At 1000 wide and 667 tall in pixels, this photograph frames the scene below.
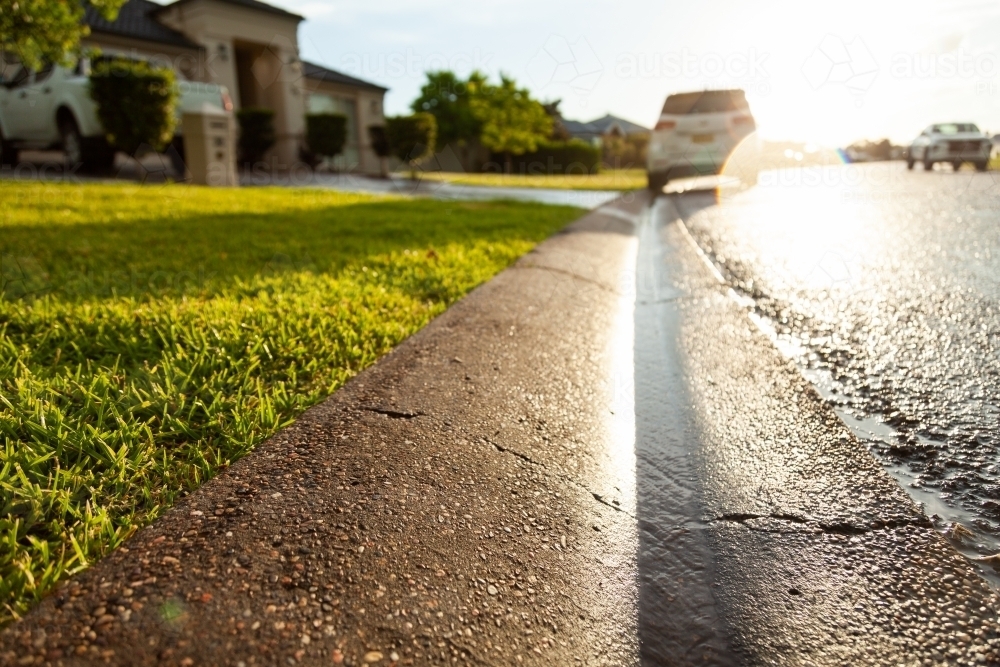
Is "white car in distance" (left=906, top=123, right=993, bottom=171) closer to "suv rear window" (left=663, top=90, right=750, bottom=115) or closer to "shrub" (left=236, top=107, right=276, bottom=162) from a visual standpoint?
"suv rear window" (left=663, top=90, right=750, bottom=115)

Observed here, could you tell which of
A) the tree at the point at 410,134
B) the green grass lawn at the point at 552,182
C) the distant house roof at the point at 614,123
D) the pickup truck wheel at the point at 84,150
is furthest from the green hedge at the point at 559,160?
the distant house roof at the point at 614,123

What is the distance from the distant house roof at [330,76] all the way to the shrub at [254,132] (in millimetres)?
5855

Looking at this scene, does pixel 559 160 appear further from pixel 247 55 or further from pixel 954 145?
pixel 954 145

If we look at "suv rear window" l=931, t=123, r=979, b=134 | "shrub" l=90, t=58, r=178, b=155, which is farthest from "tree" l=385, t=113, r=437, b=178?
"suv rear window" l=931, t=123, r=979, b=134

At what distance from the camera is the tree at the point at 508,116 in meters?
33.5

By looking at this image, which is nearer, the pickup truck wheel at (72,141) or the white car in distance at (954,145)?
the pickup truck wheel at (72,141)

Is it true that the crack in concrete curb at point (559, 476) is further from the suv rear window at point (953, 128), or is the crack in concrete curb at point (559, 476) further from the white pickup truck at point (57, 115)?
the suv rear window at point (953, 128)

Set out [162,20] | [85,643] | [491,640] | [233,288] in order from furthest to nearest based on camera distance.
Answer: [162,20]
[233,288]
[491,640]
[85,643]

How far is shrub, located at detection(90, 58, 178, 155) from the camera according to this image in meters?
11.0

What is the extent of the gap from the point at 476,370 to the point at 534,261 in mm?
2290

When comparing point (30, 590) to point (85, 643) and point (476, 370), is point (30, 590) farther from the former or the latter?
point (476, 370)

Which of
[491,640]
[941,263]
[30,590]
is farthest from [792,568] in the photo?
[941,263]

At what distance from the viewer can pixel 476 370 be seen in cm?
219

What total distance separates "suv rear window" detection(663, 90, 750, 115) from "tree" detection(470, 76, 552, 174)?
23.0m
